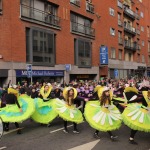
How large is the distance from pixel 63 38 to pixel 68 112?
21.2 metres

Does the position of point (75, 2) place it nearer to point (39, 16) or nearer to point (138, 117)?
point (39, 16)

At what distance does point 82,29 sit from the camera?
34.1m

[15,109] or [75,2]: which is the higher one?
[75,2]

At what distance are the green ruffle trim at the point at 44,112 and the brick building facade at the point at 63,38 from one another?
1223cm

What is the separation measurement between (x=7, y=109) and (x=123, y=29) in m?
39.8

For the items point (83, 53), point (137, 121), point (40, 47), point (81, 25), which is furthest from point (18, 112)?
point (81, 25)

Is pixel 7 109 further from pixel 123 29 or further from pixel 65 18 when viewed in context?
pixel 123 29

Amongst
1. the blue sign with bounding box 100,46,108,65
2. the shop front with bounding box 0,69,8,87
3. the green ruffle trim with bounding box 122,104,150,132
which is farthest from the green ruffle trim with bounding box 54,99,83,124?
the blue sign with bounding box 100,46,108,65

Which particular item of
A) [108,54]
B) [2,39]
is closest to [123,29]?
[108,54]

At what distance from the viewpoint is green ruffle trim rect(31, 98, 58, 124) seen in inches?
411

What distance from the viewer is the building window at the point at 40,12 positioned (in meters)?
24.9

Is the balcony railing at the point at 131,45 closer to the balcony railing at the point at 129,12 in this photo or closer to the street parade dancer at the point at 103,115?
the balcony railing at the point at 129,12

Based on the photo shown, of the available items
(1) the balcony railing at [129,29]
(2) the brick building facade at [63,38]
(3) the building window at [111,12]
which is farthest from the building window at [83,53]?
(1) the balcony railing at [129,29]

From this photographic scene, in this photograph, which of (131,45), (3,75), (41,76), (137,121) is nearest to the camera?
(137,121)
